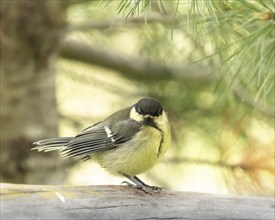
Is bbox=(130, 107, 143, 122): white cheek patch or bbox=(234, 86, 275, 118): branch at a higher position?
bbox=(130, 107, 143, 122): white cheek patch

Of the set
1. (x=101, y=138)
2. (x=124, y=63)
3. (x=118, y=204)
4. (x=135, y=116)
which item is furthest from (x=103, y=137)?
(x=124, y=63)

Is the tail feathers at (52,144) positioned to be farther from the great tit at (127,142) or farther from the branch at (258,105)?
the branch at (258,105)

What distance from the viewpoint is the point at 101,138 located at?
2180mm

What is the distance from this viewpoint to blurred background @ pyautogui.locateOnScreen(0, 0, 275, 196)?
245cm

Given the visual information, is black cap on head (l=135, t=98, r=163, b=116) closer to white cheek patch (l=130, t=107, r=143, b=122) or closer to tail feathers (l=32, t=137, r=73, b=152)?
white cheek patch (l=130, t=107, r=143, b=122)

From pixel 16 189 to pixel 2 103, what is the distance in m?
1.16

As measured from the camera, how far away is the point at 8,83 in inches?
104

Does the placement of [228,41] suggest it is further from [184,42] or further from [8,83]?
[8,83]

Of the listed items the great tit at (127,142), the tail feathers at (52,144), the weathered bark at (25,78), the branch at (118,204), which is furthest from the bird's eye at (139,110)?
the weathered bark at (25,78)

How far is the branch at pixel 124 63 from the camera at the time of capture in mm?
2799

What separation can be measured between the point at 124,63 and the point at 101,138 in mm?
686

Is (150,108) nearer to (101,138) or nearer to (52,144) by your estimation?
(101,138)

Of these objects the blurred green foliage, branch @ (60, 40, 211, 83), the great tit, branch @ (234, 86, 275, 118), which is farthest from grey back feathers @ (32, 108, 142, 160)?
branch @ (60, 40, 211, 83)

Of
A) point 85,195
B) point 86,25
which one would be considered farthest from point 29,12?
point 85,195
